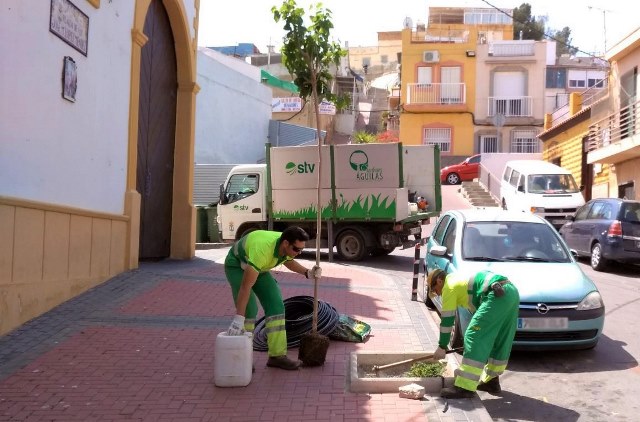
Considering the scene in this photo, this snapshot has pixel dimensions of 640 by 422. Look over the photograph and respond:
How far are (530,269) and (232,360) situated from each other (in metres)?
3.53

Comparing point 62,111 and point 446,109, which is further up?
point 446,109

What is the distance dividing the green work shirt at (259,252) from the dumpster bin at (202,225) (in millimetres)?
13968

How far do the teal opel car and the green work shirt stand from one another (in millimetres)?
1758

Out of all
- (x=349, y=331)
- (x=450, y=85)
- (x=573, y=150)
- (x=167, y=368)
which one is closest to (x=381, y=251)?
(x=349, y=331)

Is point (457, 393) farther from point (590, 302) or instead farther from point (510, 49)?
point (510, 49)

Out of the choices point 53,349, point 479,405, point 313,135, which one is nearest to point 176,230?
point 53,349

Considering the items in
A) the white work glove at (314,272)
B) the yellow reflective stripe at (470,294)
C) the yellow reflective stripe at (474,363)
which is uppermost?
the white work glove at (314,272)

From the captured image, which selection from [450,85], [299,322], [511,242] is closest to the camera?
[299,322]

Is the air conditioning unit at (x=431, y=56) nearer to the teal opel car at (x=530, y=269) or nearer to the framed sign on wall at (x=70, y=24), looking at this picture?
the teal opel car at (x=530, y=269)

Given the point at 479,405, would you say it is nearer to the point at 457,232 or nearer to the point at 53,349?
the point at 457,232

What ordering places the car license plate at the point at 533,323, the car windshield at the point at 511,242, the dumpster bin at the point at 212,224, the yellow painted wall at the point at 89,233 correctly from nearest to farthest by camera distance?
the car license plate at the point at 533,323 → the yellow painted wall at the point at 89,233 → the car windshield at the point at 511,242 → the dumpster bin at the point at 212,224

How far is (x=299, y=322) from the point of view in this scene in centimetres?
701

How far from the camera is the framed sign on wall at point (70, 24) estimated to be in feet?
26.3

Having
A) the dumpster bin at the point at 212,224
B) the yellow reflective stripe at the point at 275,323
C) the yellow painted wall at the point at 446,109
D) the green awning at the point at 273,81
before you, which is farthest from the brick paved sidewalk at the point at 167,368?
the green awning at the point at 273,81
